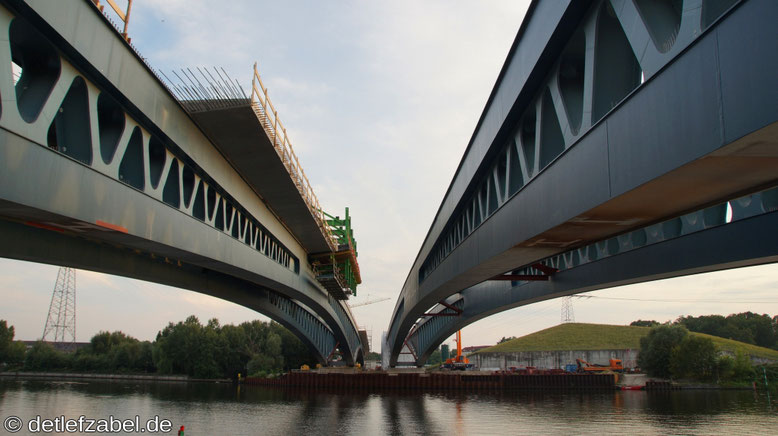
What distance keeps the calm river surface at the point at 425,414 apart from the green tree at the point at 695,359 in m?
10.2

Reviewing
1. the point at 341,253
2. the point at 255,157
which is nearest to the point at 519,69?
the point at 255,157

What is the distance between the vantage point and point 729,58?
15.0 feet

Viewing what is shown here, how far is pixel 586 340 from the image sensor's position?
82125 mm

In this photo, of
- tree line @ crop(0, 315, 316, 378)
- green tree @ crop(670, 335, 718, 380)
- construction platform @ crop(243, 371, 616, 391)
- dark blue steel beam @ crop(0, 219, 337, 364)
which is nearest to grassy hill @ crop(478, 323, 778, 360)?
green tree @ crop(670, 335, 718, 380)

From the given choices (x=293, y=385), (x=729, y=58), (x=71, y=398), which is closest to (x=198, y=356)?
(x=293, y=385)

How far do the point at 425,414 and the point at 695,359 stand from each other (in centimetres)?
3874

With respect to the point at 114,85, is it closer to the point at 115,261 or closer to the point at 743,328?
the point at 115,261

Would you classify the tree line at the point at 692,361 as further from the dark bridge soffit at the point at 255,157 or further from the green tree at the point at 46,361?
the green tree at the point at 46,361

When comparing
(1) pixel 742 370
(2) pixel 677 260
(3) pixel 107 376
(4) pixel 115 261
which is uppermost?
(2) pixel 677 260

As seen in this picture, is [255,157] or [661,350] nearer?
[255,157]

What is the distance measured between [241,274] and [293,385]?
46678mm

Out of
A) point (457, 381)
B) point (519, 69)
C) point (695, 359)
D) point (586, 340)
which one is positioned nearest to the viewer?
point (519, 69)

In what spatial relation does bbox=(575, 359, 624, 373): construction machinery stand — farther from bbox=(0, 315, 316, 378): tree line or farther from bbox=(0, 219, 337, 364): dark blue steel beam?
bbox=(0, 219, 337, 364): dark blue steel beam

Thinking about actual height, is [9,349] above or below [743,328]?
below
